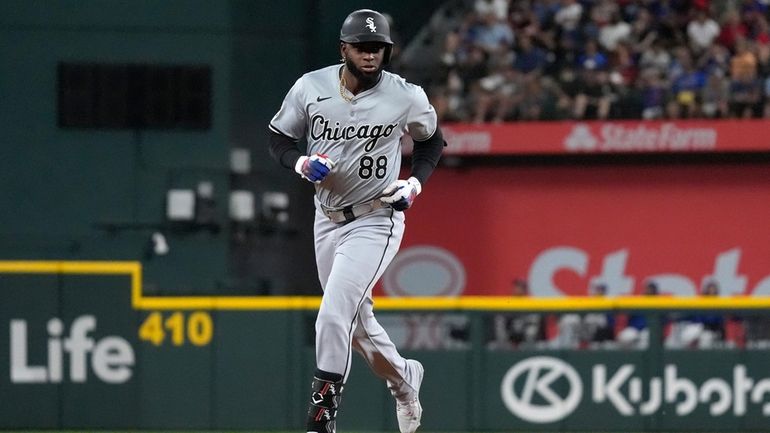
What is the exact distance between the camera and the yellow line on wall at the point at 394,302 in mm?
10727

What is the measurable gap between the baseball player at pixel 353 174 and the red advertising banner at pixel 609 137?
9.23 meters

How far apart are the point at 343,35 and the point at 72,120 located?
9965 millimetres

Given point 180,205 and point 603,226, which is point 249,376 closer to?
point 180,205

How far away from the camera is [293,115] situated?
7.21 m

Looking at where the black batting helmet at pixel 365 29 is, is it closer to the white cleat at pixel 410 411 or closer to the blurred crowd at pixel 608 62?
the white cleat at pixel 410 411

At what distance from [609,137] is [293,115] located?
9779 mm

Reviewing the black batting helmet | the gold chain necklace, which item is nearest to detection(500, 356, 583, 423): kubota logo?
the gold chain necklace

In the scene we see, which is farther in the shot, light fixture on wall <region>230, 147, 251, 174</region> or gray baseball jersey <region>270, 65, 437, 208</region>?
light fixture on wall <region>230, 147, 251, 174</region>

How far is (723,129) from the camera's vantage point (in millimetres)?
16453

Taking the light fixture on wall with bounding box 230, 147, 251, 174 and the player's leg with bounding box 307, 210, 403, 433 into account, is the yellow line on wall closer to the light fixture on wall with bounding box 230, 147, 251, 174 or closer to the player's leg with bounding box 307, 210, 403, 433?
the player's leg with bounding box 307, 210, 403, 433

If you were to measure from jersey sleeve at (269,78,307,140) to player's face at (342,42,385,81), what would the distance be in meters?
0.27

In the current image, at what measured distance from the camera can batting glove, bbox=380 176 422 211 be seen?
276 inches

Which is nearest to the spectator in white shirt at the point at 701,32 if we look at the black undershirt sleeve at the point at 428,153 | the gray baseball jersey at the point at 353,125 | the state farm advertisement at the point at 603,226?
the state farm advertisement at the point at 603,226

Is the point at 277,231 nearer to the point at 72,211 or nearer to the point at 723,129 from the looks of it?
the point at 72,211
